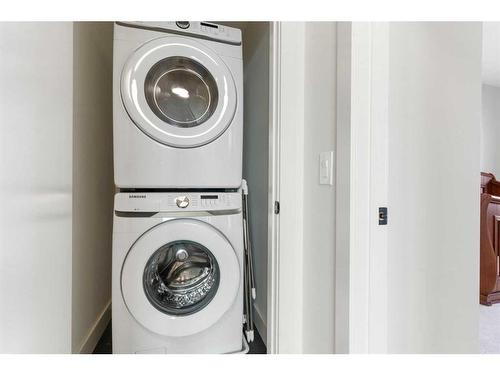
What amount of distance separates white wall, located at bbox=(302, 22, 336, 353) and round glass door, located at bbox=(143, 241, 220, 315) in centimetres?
48

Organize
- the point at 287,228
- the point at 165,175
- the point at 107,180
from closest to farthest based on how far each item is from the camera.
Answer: the point at 287,228 < the point at 165,175 < the point at 107,180

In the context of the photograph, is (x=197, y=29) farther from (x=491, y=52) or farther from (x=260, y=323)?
(x=491, y=52)

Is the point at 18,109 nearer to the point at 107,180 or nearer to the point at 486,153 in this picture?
the point at 107,180

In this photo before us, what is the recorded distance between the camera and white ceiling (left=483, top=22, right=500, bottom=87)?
2193 mm

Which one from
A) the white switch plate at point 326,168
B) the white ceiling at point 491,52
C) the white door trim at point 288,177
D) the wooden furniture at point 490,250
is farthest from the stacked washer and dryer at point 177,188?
the white ceiling at point 491,52

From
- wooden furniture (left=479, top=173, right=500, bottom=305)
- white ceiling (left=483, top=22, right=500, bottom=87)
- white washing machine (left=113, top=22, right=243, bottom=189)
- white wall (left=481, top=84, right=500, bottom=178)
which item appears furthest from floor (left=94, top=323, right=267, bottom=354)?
white wall (left=481, top=84, right=500, bottom=178)

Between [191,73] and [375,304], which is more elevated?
[191,73]

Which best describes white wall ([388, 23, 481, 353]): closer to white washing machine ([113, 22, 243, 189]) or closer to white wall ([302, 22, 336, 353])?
white wall ([302, 22, 336, 353])

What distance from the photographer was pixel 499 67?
2.86 m

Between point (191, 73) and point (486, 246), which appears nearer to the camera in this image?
point (191, 73)

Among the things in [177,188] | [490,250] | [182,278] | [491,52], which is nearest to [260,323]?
[182,278]

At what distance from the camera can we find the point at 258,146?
1661mm
